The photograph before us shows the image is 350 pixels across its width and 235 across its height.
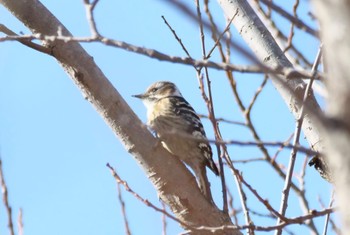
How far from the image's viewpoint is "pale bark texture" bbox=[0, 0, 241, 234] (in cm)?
369

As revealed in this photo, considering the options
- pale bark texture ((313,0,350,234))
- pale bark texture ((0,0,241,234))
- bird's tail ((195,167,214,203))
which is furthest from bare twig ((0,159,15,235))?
pale bark texture ((313,0,350,234))

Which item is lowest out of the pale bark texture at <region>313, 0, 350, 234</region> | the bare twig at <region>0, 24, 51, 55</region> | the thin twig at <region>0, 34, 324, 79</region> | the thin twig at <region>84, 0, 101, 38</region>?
the pale bark texture at <region>313, 0, 350, 234</region>

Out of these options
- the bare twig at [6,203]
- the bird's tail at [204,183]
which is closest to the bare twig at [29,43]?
the bare twig at [6,203]

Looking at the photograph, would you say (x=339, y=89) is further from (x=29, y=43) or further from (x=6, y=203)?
(x=29, y=43)

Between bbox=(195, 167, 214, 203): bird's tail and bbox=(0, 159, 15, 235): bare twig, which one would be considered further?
bbox=(195, 167, 214, 203): bird's tail

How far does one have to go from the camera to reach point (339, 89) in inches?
42.3

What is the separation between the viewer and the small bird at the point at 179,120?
5367 mm

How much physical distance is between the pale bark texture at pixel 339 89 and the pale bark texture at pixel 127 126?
2576mm

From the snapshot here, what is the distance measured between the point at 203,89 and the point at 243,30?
2.86ft

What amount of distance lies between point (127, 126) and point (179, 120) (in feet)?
7.90

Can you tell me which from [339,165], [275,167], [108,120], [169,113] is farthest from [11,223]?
[169,113]

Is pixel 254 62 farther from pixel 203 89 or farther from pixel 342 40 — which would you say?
pixel 203 89

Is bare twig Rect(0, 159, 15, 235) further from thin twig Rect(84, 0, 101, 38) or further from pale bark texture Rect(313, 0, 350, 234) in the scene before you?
pale bark texture Rect(313, 0, 350, 234)

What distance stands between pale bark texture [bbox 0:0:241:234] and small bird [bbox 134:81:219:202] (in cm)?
64
